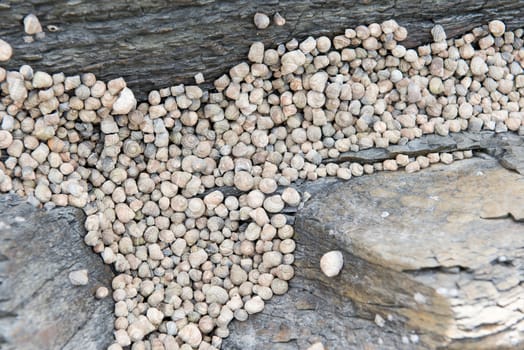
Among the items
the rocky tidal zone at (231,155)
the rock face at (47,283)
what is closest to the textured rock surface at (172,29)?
the rocky tidal zone at (231,155)

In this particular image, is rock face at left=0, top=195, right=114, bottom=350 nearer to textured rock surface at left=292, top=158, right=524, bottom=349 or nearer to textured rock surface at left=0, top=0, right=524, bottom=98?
textured rock surface at left=0, top=0, right=524, bottom=98

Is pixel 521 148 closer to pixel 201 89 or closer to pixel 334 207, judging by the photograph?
pixel 334 207

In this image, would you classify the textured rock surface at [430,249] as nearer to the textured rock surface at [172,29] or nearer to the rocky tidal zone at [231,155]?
the rocky tidal zone at [231,155]

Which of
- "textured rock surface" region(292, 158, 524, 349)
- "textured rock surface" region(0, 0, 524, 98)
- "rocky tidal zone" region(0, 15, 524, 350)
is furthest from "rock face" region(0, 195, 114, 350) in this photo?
"textured rock surface" region(292, 158, 524, 349)

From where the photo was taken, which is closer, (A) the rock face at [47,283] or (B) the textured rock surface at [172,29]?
(A) the rock face at [47,283]

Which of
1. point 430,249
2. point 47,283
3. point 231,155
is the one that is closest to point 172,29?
point 231,155

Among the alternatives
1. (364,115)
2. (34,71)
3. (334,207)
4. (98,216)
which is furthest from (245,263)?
(34,71)
